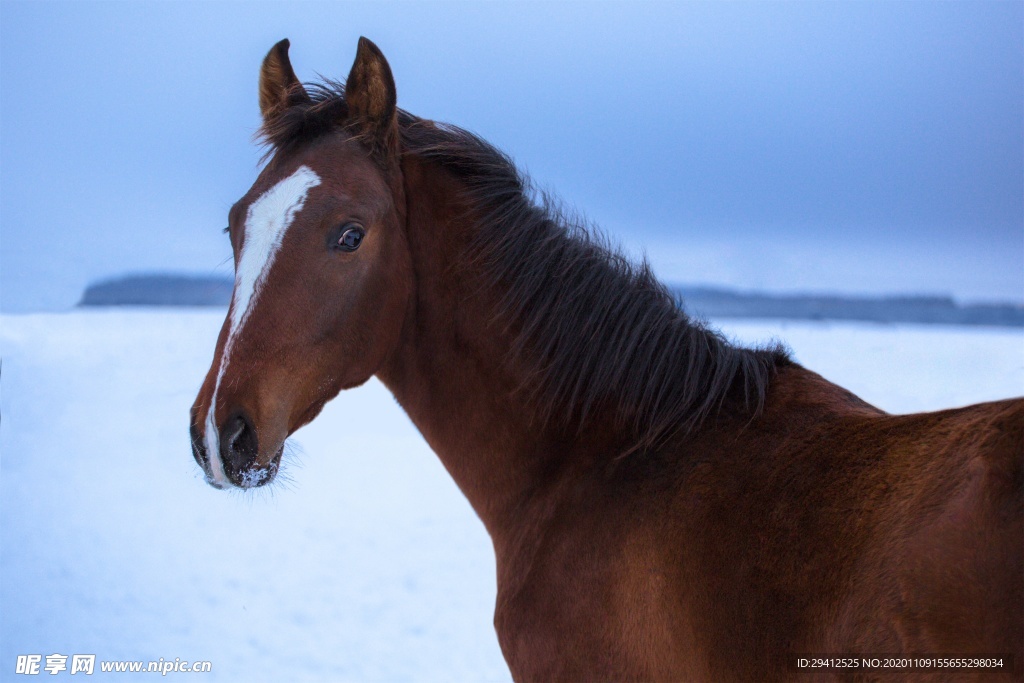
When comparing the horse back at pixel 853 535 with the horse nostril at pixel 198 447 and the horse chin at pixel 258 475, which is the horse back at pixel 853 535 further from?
the horse nostril at pixel 198 447

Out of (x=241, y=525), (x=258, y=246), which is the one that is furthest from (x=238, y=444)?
(x=241, y=525)

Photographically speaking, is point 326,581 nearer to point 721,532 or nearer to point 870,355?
point 721,532

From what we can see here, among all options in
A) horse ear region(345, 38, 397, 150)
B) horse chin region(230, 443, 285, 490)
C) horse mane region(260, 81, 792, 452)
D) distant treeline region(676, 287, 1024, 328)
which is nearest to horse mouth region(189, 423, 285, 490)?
horse chin region(230, 443, 285, 490)

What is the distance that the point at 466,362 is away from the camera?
159 cm

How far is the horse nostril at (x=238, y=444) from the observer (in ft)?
4.19

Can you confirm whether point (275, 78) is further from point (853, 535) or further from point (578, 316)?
point (853, 535)

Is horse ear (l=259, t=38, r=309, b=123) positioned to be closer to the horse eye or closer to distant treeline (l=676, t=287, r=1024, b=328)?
the horse eye

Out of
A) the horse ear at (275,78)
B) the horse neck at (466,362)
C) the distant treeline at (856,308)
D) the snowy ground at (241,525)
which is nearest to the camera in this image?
the horse neck at (466,362)

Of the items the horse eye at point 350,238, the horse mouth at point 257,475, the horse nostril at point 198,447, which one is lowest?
the horse mouth at point 257,475

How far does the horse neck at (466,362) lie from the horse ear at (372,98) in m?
0.10

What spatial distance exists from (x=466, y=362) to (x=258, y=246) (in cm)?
50

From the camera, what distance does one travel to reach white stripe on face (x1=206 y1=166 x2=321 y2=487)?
1314mm

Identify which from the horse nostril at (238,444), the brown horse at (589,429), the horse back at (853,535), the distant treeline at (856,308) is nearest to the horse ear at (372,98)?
the brown horse at (589,429)

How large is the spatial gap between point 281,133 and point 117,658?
2.43m
